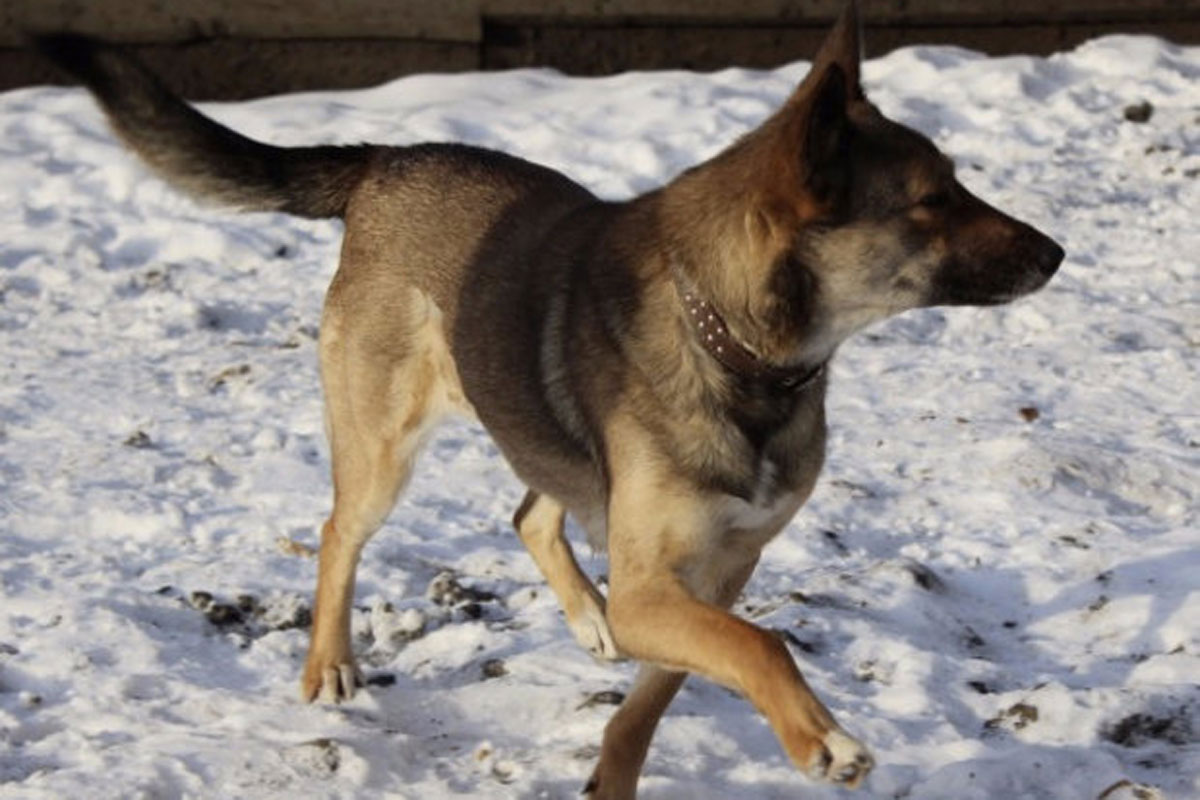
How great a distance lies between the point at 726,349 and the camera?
4.31 metres

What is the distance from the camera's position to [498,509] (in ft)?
21.0

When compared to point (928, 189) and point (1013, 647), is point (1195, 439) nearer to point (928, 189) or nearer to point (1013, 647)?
point (1013, 647)

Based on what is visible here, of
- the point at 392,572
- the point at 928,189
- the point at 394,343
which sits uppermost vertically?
the point at 928,189

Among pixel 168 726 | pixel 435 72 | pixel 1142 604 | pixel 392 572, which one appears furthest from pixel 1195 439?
pixel 435 72

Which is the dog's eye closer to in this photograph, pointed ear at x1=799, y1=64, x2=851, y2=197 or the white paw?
pointed ear at x1=799, y1=64, x2=851, y2=197

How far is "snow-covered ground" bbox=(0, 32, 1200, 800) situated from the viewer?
484cm

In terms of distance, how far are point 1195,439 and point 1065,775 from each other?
8.71 ft

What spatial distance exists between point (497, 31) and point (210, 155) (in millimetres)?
5614

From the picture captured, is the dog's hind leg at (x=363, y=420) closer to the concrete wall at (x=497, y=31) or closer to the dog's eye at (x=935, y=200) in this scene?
the dog's eye at (x=935, y=200)

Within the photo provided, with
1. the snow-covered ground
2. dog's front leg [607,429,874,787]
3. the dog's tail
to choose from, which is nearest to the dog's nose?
dog's front leg [607,429,874,787]

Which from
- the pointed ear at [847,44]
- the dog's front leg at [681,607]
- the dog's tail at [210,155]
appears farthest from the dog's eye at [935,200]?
the dog's tail at [210,155]

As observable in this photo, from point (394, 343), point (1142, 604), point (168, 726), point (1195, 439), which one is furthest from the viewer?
point (1195, 439)

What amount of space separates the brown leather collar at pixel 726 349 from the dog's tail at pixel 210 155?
A: 1516 millimetres

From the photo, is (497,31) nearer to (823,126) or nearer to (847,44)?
(847,44)
